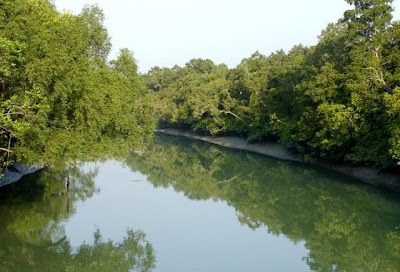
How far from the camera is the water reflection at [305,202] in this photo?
19078 mm

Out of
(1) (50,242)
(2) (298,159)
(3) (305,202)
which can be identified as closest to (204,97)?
(2) (298,159)

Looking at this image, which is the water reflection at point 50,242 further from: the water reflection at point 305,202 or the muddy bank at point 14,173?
the water reflection at point 305,202

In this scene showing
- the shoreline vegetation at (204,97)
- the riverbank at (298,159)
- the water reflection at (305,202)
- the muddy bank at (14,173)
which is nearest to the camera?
the shoreline vegetation at (204,97)

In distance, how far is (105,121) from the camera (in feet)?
70.9

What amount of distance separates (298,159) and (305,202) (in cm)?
1863

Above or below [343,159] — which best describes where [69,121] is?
above

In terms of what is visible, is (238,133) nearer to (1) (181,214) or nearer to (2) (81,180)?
(2) (81,180)

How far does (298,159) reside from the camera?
1837 inches

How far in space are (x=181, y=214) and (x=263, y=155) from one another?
2955 centimetres

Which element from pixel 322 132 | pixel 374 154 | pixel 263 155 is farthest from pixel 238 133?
pixel 374 154

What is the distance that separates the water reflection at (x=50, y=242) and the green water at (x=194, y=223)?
0.13 feet

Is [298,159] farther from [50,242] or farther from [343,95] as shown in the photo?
[50,242]

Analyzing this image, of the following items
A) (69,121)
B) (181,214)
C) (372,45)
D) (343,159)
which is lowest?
(181,214)

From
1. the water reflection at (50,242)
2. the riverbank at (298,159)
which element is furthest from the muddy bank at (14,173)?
the riverbank at (298,159)
